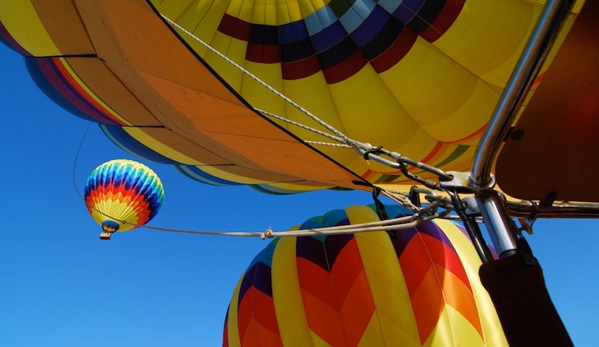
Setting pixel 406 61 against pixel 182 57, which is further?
pixel 406 61

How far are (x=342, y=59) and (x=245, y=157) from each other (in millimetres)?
2327

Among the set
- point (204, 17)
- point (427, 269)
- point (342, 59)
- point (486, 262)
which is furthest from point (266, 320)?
point (486, 262)

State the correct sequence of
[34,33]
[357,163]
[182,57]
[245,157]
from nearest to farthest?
[182,57] → [245,157] → [34,33] → [357,163]

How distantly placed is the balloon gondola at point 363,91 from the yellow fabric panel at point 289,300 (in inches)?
37.8

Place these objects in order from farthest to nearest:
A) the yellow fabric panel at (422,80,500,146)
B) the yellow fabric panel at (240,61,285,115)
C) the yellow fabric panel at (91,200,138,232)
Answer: the yellow fabric panel at (91,200,138,232) < the yellow fabric panel at (240,61,285,115) < the yellow fabric panel at (422,80,500,146)

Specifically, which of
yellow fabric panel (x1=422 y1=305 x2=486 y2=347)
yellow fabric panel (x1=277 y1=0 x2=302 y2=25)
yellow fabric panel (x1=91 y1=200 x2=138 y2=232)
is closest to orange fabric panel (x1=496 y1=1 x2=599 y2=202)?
yellow fabric panel (x1=422 y1=305 x2=486 y2=347)

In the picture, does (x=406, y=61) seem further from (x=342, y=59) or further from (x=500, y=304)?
(x=500, y=304)

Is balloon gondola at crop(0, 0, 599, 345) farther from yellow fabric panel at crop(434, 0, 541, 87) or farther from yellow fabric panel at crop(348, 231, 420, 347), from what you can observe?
yellow fabric panel at crop(348, 231, 420, 347)

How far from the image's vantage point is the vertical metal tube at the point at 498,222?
94 cm

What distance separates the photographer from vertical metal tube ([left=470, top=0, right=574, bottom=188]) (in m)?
0.79

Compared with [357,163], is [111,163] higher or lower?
higher

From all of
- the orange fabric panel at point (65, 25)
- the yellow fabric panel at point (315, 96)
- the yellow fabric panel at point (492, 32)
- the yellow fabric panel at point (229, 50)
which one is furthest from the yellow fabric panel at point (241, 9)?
the orange fabric panel at point (65, 25)

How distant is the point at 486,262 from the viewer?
0.93m

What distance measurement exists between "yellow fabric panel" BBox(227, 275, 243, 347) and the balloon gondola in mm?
1338
